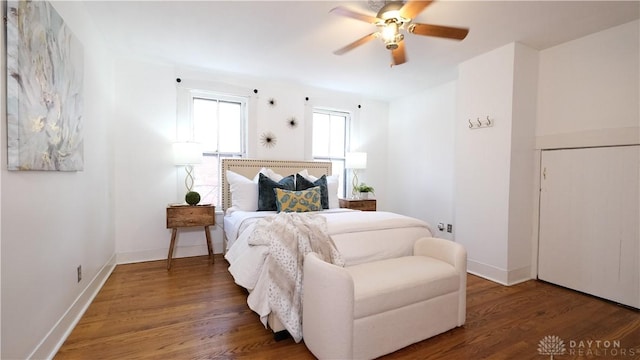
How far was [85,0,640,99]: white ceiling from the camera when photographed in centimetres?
231

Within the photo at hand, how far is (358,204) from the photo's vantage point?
4.33m

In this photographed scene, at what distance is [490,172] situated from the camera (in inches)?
123

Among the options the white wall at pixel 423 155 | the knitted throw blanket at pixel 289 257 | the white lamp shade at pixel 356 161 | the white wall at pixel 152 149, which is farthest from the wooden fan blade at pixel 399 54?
the white wall at pixel 152 149

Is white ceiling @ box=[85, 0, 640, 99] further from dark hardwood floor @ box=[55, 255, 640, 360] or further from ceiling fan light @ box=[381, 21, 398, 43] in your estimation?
dark hardwood floor @ box=[55, 255, 640, 360]

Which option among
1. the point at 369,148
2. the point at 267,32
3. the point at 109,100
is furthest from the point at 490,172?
the point at 109,100

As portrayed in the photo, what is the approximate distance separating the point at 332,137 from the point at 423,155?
4.95 ft

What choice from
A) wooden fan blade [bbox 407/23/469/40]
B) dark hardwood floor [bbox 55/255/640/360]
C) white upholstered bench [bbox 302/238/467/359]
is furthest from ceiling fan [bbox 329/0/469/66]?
dark hardwood floor [bbox 55/255/640/360]

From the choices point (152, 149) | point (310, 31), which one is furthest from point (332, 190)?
point (152, 149)

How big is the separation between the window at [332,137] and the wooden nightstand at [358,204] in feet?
2.13

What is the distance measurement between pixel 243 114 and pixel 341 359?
3472 mm

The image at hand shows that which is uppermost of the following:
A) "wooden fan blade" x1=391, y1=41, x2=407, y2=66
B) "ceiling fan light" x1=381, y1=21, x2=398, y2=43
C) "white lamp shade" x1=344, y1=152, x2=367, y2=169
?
"ceiling fan light" x1=381, y1=21, x2=398, y2=43

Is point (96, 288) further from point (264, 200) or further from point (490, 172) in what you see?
point (490, 172)

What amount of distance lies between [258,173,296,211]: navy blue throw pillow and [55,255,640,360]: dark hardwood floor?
2.94 feet

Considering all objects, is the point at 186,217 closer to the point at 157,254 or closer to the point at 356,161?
the point at 157,254
